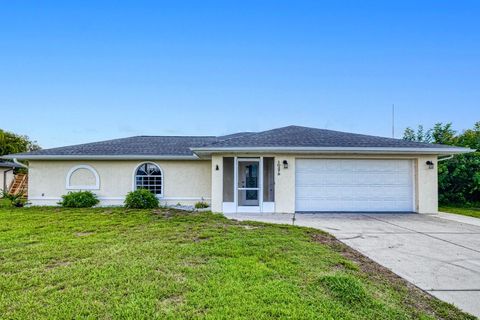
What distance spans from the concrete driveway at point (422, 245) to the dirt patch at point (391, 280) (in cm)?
17

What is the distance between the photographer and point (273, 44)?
1535 cm

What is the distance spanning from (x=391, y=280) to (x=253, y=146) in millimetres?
7346

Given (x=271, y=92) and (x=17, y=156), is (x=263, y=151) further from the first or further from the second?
(x=17, y=156)

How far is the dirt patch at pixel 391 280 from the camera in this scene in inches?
126

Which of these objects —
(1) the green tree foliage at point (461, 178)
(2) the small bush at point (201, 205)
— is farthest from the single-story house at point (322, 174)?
(1) the green tree foliage at point (461, 178)

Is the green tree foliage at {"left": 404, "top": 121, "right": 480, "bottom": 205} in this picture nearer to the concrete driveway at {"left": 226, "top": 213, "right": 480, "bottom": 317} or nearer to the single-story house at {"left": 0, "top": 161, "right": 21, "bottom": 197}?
the concrete driveway at {"left": 226, "top": 213, "right": 480, "bottom": 317}

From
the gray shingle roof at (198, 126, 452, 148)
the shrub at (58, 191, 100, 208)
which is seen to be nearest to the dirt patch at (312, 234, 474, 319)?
the gray shingle roof at (198, 126, 452, 148)

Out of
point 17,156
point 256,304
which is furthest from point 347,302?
point 17,156

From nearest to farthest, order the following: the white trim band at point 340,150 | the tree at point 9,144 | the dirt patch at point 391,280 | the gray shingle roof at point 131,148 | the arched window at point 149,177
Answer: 1. the dirt patch at point 391,280
2. the white trim band at point 340,150
3. the gray shingle roof at point 131,148
4. the arched window at point 149,177
5. the tree at point 9,144

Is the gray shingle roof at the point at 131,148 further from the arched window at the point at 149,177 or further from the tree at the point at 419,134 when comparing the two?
the tree at the point at 419,134

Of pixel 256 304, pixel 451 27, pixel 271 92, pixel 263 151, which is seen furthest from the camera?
pixel 271 92

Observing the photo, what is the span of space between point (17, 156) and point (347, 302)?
15.9m

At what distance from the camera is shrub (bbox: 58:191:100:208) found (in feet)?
41.3

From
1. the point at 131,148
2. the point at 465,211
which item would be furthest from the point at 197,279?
the point at 465,211
